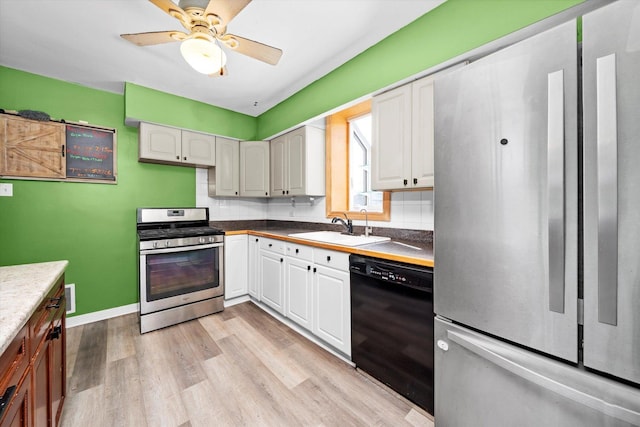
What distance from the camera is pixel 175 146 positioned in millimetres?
3029

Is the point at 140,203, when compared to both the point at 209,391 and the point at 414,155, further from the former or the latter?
the point at 414,155

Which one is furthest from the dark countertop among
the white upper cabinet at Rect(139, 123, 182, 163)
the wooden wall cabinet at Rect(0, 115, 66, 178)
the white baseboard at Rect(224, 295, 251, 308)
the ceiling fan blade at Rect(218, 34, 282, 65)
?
the wooden wall cabinet at Rect(0, 115, 66, 178)

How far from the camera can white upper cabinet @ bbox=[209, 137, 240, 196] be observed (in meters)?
3.40

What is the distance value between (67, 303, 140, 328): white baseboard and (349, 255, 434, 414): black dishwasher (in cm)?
275

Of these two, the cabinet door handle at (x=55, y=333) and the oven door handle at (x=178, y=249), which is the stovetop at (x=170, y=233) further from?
the cabinet door handle at (x=55, y=333)

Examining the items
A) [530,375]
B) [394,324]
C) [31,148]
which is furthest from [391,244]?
[31,148]

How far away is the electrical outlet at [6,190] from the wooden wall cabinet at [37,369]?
179cm

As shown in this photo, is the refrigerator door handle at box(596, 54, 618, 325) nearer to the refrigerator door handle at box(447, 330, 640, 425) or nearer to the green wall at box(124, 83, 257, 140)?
the refrigerator door handle at box(447, 330, 640, 425)

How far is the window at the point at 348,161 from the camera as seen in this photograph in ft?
9.58

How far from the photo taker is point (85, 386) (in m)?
1.76

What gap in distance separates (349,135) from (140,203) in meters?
2.64

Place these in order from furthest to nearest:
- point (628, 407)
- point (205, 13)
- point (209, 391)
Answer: point (209, 391) → point (205, 13) → point (628, 407)

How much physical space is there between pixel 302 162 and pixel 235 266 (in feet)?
5.02

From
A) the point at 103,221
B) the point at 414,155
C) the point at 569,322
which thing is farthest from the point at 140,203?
the point at 569,322
